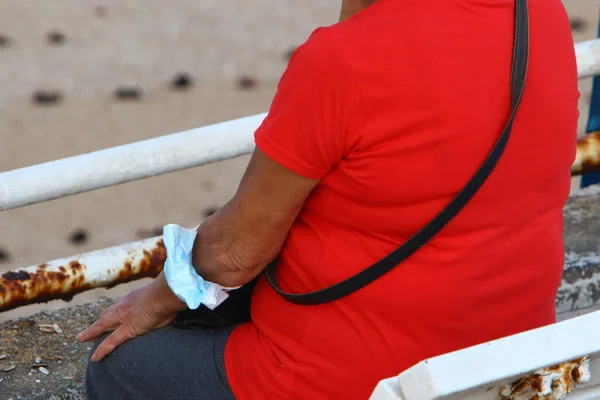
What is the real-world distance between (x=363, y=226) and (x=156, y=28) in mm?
3714

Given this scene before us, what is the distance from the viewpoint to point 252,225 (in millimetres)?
1556

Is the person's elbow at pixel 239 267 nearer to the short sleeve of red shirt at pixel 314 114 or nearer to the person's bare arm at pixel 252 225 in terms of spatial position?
the person's bare arm at pixel 252 225

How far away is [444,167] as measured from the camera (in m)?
1.45

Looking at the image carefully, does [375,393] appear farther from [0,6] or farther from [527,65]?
[0,6]

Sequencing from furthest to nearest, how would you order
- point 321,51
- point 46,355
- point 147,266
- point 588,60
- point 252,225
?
point 588,60 → point 147,266 → point 46,355 → point 252,225 → point 321,51

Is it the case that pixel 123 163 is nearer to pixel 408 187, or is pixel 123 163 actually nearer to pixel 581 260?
pixel 408 187

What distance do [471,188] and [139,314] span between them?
0.64 m

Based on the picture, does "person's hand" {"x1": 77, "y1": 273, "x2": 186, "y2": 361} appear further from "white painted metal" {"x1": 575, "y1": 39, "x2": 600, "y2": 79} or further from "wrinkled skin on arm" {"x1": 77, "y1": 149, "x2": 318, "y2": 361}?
"white painted metal" {"x1": 575, "y1": 39, "x2": 600, "y2": 79}

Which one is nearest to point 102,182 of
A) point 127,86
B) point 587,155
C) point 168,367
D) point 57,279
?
point 57,279

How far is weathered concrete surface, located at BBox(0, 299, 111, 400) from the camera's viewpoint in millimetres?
2186

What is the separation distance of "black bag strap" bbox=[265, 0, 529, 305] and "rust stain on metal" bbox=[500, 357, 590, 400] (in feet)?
1.07

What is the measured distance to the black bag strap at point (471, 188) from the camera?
1.46m

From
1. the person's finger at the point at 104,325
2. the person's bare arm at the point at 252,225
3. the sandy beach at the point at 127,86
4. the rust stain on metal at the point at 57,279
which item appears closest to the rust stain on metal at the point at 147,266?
the rust stain on metal at the point at 57,279

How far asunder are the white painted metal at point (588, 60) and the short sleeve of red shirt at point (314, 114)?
159cm
